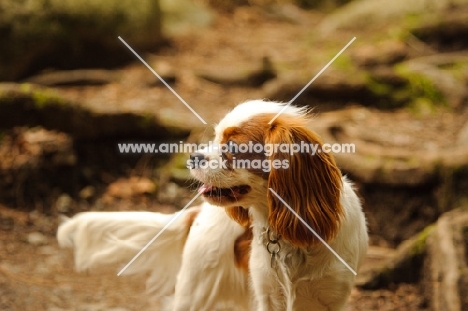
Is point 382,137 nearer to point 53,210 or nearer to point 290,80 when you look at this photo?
point 290,80

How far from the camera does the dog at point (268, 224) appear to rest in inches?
123

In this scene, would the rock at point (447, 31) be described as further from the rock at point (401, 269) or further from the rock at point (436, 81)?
the rock at point (401, 269)

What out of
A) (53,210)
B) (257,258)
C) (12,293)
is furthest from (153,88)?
(257,258)

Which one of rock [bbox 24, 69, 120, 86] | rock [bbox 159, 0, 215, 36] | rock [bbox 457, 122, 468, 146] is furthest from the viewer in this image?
rock [bbox 159, 0, 215, 36]

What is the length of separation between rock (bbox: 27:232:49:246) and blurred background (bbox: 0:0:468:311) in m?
0.01

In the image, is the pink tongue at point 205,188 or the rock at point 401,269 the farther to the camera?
the rock at point 401,269

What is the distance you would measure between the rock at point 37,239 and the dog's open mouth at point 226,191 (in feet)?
9.56

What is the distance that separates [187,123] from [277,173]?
3726mm

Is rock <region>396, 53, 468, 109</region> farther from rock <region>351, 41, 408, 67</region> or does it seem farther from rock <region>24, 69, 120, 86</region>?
rock <region>24, 69, 120, 86</region>

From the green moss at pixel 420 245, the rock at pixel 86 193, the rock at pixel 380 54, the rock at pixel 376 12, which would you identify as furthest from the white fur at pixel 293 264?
the rock at pixel 376 12

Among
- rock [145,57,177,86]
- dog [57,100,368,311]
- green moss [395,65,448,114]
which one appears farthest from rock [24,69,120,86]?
dog [57,100,368,311]

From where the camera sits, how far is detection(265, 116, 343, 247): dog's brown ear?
3.10m

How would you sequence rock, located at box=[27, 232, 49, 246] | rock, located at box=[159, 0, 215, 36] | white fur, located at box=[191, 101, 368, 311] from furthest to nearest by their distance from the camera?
1. rock, located at box=[159, 0, 215, 36]
2. rock, located at box=[27, 232, 49, 246]
3. white fur, located at box=[191, 101, 368, 311]

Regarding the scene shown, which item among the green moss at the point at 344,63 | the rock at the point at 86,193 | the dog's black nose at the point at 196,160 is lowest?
the rock at the point at 86,193
